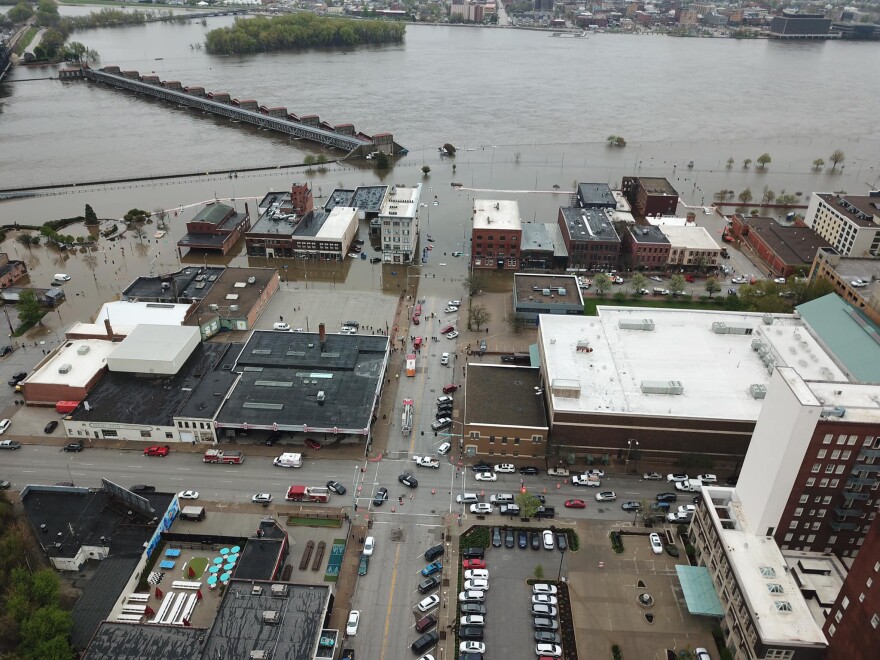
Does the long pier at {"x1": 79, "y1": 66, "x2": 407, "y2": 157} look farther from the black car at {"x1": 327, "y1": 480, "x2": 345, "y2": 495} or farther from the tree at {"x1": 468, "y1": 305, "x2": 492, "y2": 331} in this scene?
the black car at {"x1": 327, "y1": 480, "x2": 345, "y2": 495}

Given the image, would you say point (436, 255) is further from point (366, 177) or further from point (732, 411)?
point (732, 411)

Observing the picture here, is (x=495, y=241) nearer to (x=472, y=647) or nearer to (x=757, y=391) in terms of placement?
(x=757, y=391)

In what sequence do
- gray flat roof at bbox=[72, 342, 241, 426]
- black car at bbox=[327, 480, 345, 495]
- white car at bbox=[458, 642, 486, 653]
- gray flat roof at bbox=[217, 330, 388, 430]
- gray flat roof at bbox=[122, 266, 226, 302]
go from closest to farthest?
1. white car at bbox=[458, 642, 486, 653]
2. black car at bbox=[327, 480, 345, 495]
3. gray flat roof at bbox=[72, 342, 241, 426]
4. gray flat roof at bbox=[217, 330, 388, 430]
5. gray flat roof at bbox=[122, 266, 226, 302]


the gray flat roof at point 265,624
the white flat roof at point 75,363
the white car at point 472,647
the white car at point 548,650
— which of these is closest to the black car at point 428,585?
the white car at point 472,647

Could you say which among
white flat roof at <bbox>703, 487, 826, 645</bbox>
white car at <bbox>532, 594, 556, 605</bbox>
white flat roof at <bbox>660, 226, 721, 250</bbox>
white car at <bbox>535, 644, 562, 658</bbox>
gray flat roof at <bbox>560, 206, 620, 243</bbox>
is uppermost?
gray flat roof at <bbox>560, 206, 620, 243</bbox>

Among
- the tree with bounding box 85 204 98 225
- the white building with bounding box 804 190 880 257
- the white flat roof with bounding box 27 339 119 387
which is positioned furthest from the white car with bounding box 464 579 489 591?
the tree with bounding box 85 204 98 225

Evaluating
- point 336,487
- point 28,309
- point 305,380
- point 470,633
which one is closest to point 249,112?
point 28,309
